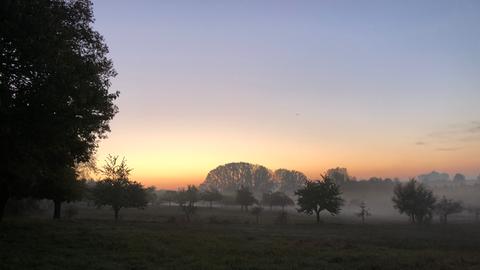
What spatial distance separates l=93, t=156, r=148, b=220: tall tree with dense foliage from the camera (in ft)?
191

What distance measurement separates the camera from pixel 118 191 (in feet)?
191

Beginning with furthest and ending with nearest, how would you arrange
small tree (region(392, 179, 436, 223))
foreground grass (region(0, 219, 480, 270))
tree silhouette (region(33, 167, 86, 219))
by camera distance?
small tree (region(392, 179, 436, 223)) → tree silhouette (region(33, 167, 86, 219)) → foreground grass (region(0, 219, 480, 270))

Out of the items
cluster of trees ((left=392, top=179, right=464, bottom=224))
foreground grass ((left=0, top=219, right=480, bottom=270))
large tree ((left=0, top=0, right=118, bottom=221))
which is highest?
large tree ((left=0, top=0, right=118, bottom=221))

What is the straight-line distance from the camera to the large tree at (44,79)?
59.4 ft

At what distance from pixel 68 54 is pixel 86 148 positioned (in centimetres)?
870

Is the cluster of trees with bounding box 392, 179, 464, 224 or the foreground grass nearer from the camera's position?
the foreground grass

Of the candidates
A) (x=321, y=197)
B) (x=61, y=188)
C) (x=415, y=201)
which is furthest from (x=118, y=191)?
(x=415, y=201)

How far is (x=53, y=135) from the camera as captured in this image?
2031 centimetres

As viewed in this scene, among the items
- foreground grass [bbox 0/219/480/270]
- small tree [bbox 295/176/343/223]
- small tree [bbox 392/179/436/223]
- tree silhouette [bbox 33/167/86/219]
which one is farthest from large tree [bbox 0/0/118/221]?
small tree [bbox 392/179/436/223]

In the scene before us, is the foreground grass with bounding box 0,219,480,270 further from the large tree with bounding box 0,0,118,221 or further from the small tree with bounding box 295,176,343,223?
the small tree with bounding box 295,176,343,223

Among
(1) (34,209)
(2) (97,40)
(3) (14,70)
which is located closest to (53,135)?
(3) (14,70)

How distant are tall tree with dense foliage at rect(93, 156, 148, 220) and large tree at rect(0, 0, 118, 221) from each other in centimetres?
3536

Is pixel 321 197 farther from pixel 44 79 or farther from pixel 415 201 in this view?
pixel 44 79

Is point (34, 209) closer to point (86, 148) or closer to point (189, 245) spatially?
point (86, 148)
